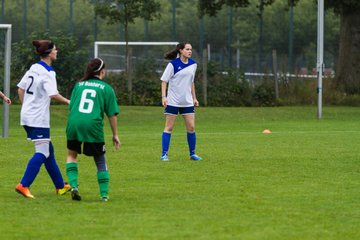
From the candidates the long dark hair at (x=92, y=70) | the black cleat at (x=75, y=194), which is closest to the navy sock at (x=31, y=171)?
the black cleat at (x=75, y=194)

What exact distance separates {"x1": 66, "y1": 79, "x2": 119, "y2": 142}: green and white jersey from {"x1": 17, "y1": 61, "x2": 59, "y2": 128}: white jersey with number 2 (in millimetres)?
666

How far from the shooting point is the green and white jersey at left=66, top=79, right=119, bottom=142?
11859 millimetres

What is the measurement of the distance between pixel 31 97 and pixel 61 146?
30.3ft

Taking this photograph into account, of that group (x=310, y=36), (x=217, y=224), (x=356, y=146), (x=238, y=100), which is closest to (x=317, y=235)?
(x=217, y=224)

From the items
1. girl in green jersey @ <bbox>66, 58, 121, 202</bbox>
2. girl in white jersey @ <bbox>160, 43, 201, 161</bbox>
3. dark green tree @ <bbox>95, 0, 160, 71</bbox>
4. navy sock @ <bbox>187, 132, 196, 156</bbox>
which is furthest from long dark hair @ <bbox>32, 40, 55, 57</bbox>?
dark green tree @ <bbox>95, 0, 160, 71</bbox>

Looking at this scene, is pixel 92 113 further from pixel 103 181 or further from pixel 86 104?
pixel 103 181

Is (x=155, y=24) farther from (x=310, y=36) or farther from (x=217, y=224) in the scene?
(x=217, y=224)

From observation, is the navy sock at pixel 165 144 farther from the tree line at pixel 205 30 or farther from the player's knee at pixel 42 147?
the tree line at pixel 205 30

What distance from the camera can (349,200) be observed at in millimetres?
12344

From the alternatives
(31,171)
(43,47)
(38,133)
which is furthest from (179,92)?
(31,171)

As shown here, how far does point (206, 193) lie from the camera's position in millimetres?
12977

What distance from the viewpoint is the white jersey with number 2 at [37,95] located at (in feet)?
41.0

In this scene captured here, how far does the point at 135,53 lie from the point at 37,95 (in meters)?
38.6

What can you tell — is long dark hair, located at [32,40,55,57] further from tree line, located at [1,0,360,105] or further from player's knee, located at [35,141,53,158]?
tree line, located at [1,0,360,105]
